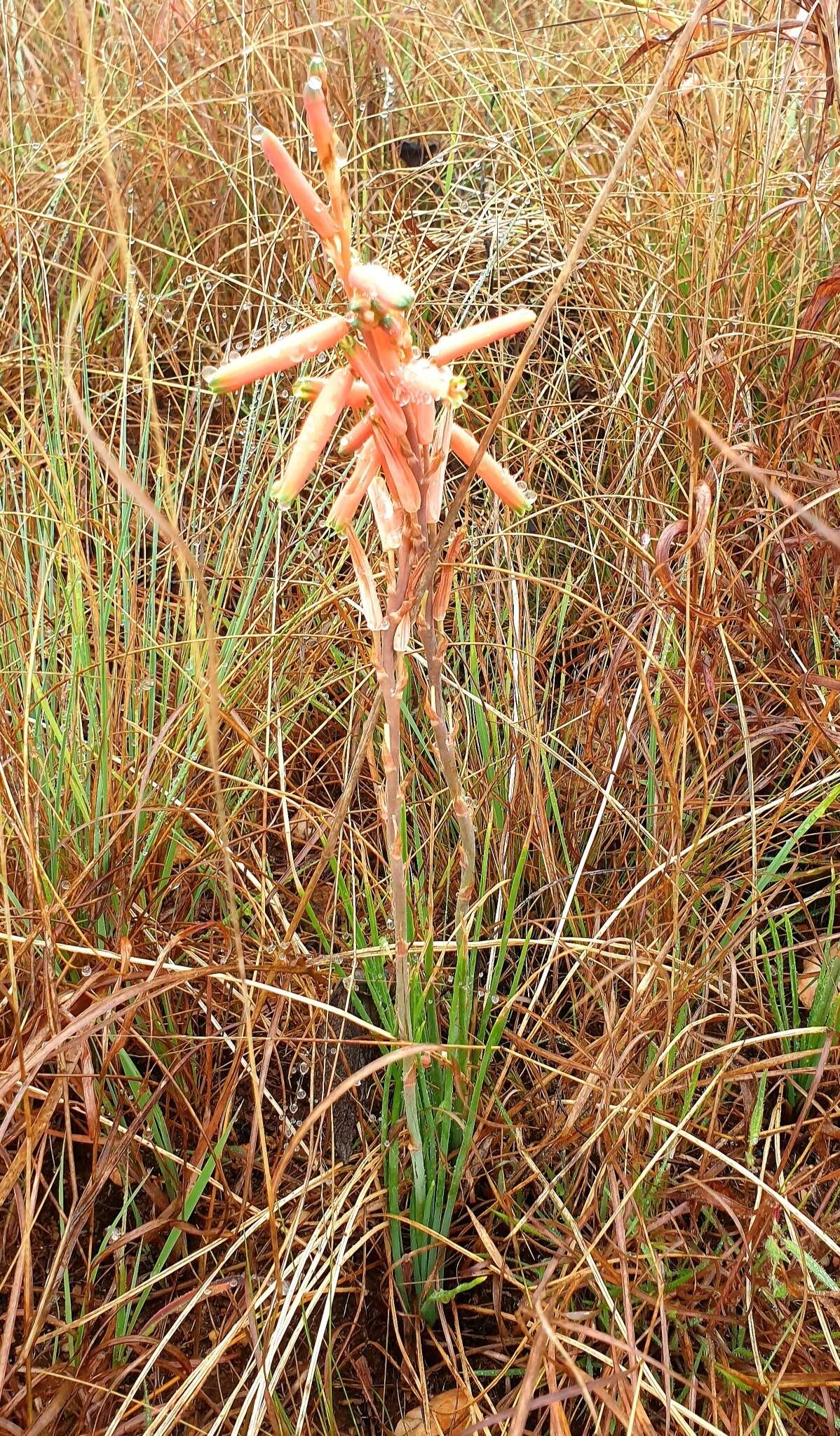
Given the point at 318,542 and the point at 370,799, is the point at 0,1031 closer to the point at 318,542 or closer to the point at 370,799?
the point at 370,799

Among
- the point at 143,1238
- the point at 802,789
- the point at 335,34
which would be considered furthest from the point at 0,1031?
the point at 335,34

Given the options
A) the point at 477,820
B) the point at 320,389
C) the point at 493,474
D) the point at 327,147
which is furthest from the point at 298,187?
the point at 477,820

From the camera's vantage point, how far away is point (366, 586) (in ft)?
3.26

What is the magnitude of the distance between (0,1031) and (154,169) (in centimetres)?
186

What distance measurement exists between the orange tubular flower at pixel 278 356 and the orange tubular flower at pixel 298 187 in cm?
7

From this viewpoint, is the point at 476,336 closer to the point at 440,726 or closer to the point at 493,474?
the point at 493,474

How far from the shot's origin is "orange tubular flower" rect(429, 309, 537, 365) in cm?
92

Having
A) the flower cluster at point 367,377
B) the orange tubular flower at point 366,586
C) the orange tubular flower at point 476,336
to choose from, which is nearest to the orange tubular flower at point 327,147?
the flower cluster at point 367,377

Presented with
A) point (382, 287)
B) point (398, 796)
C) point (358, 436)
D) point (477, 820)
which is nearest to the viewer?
point (382, 287)

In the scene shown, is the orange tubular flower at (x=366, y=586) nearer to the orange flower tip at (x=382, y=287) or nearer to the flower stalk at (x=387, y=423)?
the flower stalk at (x=387, y=423)

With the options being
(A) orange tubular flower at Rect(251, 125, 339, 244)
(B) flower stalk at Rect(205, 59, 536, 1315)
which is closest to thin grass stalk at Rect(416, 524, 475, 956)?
(B) flower stalk at Rect(205, 59, 536, 1315)

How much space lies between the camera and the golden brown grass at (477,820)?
123 cm

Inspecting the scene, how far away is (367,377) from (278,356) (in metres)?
0.07

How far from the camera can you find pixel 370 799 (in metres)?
1.75
